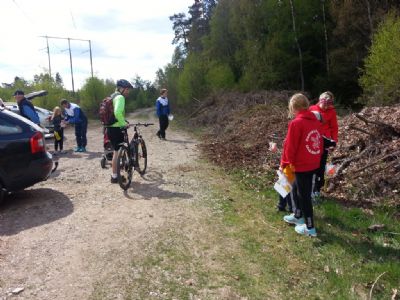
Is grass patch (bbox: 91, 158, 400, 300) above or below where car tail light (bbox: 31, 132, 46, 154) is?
below

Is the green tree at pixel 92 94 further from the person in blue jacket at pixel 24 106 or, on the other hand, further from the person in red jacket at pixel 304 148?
the person in red jacket at pixel 304 148

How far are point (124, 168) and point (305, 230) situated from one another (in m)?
3.68

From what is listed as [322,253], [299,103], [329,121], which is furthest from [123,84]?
[322,253]

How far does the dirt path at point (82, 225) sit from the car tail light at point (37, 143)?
0.88m

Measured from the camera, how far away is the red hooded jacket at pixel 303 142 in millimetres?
4707

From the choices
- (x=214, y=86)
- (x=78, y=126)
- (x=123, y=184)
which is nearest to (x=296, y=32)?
(x=214, y=86)

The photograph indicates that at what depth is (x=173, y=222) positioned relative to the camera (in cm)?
548

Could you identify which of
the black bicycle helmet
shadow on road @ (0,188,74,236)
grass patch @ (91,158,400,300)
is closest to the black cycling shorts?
the black bicycle helmet

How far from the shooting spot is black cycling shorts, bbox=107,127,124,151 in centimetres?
728

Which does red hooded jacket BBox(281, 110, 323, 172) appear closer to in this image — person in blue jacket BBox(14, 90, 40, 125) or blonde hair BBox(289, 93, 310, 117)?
blonde hair BBox(289, 93, 310, 117)

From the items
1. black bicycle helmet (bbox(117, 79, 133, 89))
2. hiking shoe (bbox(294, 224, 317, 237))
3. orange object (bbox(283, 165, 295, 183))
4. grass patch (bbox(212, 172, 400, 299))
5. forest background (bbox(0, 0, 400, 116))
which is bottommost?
grass patch (bbox(212, 172, 400, 299))

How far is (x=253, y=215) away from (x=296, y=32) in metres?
28.5

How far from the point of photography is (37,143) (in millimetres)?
6352

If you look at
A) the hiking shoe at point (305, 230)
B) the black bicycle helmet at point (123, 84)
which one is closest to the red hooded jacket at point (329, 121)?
the hiking shoe at point (305, 230)
